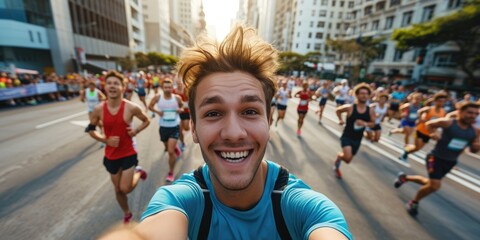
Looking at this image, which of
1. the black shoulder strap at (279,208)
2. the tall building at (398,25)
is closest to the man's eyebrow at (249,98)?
the black shoulder strap at (279,208)

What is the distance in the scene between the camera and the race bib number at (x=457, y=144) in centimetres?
375

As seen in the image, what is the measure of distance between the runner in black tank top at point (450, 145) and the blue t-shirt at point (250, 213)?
12.0 ft

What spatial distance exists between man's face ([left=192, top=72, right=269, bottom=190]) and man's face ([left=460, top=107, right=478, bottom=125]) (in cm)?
437

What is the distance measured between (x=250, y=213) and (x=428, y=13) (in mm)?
45126

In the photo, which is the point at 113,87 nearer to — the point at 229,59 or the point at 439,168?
the point at 229,59

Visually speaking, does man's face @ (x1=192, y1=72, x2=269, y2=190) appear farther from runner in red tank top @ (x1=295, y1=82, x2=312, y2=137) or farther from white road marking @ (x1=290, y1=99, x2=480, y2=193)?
runner in red tank top @ (x1=295, y1=82, x2=312, y2=137)

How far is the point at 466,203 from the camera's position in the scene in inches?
173

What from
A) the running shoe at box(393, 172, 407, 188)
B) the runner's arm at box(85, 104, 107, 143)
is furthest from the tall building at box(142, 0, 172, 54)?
the running shoe at box(393, 172, 407, 188)

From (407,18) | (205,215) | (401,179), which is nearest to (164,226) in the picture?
(205,215)

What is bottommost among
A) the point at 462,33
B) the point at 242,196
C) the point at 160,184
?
the point at 160,184

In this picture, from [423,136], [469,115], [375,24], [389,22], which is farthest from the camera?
[375,24]

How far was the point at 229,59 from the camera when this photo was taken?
1.64 metres

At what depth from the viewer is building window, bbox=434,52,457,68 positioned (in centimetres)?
2827

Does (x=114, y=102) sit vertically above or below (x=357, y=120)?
above
